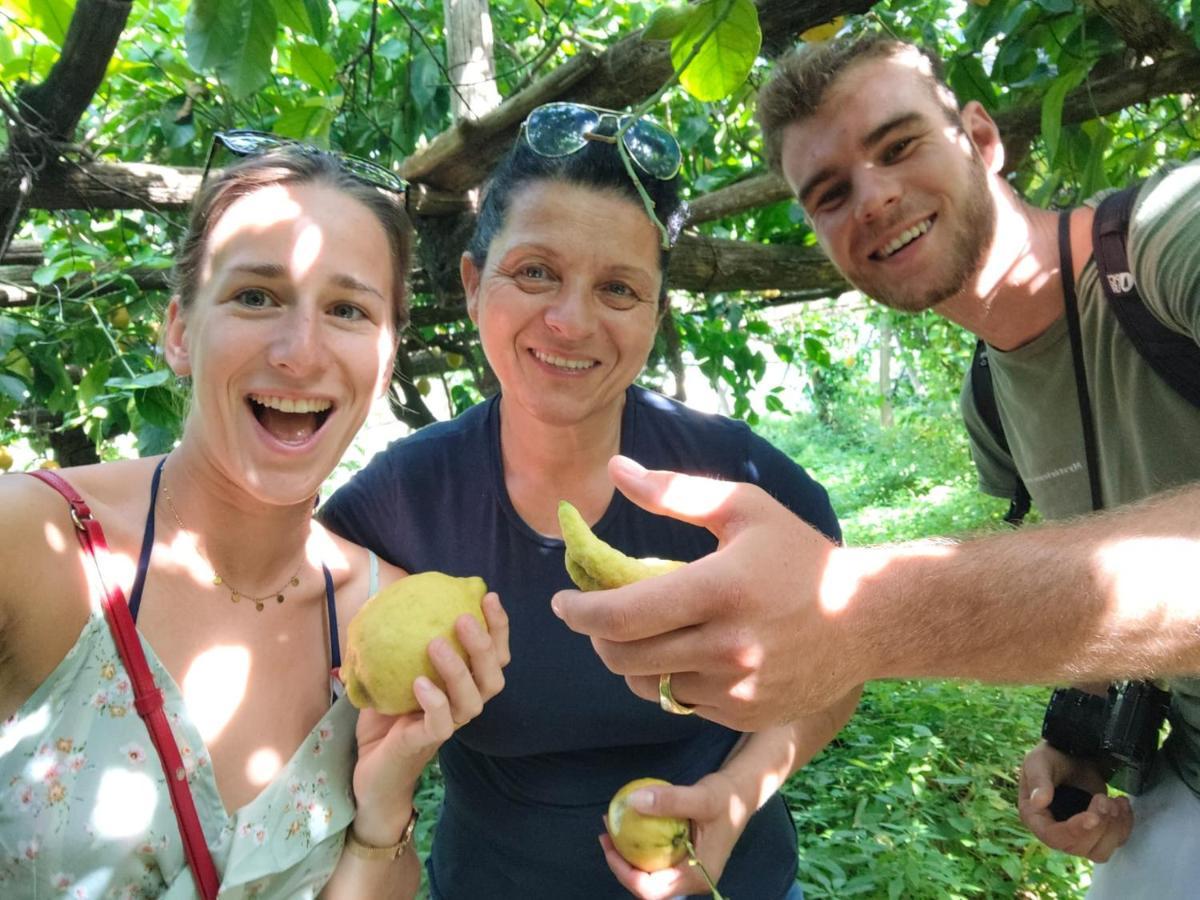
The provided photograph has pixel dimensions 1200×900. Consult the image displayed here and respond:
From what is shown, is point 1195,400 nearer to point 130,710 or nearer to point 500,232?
point 500,232

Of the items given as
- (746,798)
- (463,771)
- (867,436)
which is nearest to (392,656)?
(463,771)

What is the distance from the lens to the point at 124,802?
1.22 metres

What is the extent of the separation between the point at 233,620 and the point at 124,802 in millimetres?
340

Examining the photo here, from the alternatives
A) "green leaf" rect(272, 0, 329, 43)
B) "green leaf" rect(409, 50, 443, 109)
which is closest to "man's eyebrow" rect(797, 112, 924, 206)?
"green leaf" rect(272, 0, 329, 43)

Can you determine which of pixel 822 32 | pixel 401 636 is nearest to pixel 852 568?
pixel 401 636

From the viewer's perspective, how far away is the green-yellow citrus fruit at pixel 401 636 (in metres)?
1.34

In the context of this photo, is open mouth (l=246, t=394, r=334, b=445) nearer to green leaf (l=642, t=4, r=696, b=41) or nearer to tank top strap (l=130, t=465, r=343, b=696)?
tank top strap (l=130, t=465, r=343, b=696)

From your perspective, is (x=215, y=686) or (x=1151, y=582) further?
(x=215, y=686)

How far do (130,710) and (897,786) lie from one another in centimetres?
337

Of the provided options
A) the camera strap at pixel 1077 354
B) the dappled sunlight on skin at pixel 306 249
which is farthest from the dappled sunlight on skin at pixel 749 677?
the camera strap at pixel 1077 354

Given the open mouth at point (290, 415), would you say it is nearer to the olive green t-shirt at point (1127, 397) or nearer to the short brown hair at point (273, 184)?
the short brown hair at point (273, 184)

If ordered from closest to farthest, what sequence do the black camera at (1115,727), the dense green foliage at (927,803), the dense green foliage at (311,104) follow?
the dense green foliage at (311,104) < the black camera at (1115,727) < the dense green foliage at (927,803)

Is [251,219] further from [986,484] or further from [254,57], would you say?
[986,484]

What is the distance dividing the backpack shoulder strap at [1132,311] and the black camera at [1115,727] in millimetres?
770
